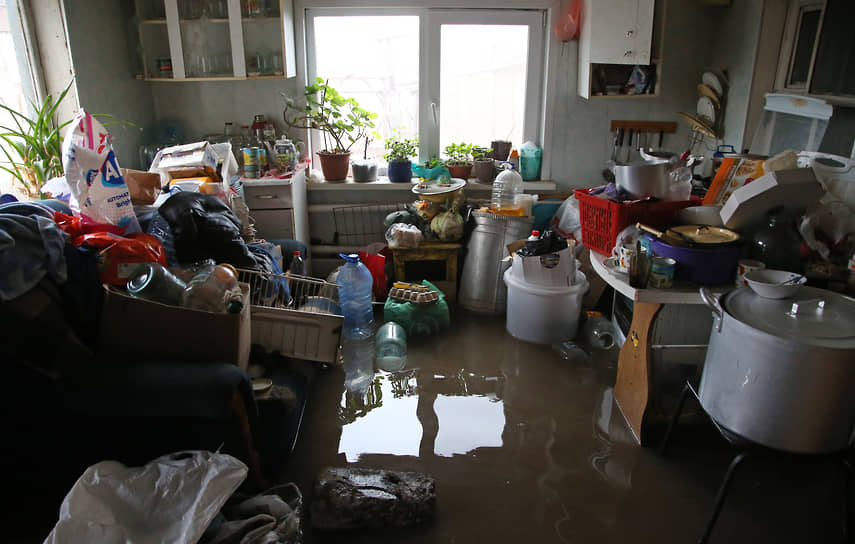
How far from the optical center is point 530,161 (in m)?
4.07

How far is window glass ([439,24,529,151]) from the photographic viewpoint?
13.1 feet

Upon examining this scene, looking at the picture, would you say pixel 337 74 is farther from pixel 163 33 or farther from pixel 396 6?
pixel 163 33

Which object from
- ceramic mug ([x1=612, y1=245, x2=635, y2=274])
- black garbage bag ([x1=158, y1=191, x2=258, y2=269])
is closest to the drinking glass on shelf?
black garbage bag ([x1=158, y1=191, x2=258, y2=269])

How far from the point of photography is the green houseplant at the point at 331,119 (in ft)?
12.6

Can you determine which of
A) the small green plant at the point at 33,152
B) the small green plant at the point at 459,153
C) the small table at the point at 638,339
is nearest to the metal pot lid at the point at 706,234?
the small table at the point at 638,339

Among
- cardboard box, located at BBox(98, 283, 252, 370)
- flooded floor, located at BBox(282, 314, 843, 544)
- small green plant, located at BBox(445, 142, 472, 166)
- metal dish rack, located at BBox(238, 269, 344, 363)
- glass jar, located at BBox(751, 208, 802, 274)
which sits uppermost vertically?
small green plant, located at BBox(445, 142, 472, 166)

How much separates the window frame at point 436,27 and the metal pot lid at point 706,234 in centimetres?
204

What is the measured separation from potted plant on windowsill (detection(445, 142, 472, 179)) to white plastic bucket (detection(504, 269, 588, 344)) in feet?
3.46

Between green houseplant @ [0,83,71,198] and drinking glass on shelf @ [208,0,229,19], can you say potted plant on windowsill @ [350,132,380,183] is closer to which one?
drinking glass on shelf @ [208,0,229,19]

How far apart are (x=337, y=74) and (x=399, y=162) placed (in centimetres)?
80

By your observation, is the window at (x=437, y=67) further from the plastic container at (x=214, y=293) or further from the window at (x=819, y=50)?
the plastic container at (x=214, y=293)

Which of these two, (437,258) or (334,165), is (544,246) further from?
(334,165)

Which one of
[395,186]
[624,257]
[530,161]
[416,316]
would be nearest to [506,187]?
[530,161]

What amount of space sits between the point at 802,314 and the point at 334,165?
3050 mm
